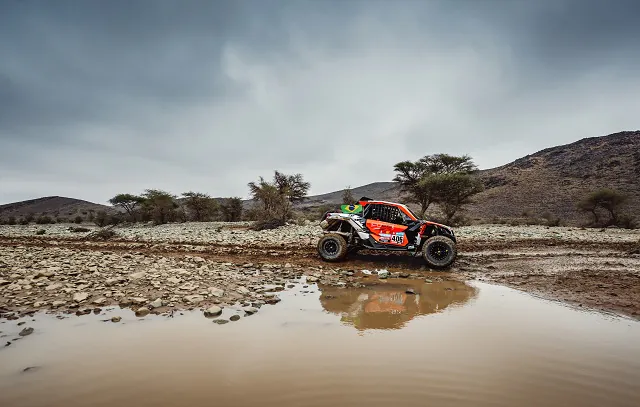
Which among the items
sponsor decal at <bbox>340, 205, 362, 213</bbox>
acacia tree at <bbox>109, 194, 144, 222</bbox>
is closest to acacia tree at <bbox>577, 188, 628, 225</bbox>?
sponsor decal at <bbox>340, 205, 362, 213</bbox>

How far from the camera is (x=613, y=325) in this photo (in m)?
4.75

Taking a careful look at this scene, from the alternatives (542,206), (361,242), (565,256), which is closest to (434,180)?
(565,256)

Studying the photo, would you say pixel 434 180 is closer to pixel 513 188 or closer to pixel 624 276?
pixel 624 276

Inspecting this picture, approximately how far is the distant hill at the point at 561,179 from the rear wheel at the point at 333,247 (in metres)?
33.4

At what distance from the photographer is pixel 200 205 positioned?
39.9 metres

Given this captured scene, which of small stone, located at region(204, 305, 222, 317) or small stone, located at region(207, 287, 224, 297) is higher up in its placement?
small stone, located at region(207, 287, 224, 297)

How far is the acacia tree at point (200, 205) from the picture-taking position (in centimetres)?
3978

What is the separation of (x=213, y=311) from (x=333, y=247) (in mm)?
6133

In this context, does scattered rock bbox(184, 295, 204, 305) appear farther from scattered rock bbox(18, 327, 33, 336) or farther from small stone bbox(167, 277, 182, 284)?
scattered rock bbox(18, 327, 33, 336)

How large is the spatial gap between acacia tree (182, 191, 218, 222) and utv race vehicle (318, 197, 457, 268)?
3241 cm

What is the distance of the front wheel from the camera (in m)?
9.67

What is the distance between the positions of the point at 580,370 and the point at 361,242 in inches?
300

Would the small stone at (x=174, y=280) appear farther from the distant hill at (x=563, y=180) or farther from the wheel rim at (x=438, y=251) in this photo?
the distant hill at (x=563, y=180)

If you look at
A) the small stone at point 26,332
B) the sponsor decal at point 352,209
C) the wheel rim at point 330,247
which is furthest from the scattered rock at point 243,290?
the sponsor decal at point 352,209
